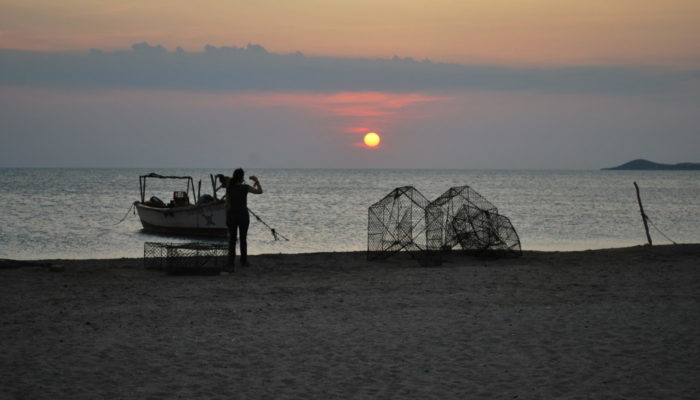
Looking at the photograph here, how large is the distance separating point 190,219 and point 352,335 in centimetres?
2744

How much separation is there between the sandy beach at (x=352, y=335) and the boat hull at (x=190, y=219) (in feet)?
61.8

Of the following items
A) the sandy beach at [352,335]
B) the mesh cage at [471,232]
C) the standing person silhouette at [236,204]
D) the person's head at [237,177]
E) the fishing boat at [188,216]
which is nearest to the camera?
the sandy beach at [352,335]

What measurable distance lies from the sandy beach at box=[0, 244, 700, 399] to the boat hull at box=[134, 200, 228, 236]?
18.9 m

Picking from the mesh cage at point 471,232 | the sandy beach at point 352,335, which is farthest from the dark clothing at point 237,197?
the mesh cage at point 471,232

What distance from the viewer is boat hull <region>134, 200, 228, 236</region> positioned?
1367 inches

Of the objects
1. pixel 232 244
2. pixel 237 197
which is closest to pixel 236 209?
pixel 237 197

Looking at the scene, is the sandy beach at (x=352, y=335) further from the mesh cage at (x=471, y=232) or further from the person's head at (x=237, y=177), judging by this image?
the mesh cage at (x=471, y=232)

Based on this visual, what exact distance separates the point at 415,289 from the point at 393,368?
5.62 metres

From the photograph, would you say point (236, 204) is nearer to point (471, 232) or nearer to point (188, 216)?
point (471, 232)

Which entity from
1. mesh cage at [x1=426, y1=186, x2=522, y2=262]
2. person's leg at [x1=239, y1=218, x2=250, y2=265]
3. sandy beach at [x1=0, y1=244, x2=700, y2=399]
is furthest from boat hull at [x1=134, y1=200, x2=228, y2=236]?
sandy beach at [x1=0, y1=244, x2=700, y2=399]

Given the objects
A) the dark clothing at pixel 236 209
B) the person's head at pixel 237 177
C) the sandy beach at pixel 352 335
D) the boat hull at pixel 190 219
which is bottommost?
the sandy beach at pixel 352 335

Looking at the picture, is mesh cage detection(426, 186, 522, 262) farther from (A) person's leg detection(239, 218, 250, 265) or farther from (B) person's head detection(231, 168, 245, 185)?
(B) person's head detection(231, 168, 245, 185)

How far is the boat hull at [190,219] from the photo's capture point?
3472 centimetres

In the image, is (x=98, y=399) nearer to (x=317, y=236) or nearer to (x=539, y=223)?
(x=317, y=236)
